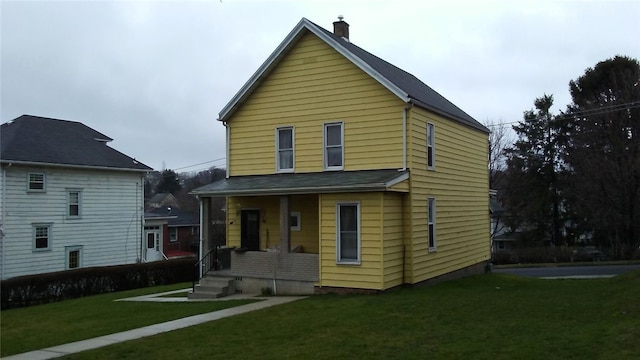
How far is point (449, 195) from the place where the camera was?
20.0 metres

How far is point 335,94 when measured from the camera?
17.8 m

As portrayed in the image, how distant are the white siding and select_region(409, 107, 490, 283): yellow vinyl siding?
2042cm

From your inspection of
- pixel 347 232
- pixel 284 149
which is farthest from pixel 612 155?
pixel 347 232

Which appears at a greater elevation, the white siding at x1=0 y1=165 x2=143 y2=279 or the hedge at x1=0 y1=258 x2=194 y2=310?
the white siding at x1=0 y1=165 x2=143 y2=279

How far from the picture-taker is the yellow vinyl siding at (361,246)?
1530 centimetres

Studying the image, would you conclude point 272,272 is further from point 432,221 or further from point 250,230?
point 432,221

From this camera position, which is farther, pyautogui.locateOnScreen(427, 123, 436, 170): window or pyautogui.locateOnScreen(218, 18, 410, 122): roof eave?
pyautogui.locateOnScreen(427, 123, 436, 170): window

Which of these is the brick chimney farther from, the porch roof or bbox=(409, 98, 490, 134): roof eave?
the porch roof

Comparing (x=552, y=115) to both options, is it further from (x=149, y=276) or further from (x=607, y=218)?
(x=149, y=276)

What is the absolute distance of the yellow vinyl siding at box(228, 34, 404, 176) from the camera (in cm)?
1705

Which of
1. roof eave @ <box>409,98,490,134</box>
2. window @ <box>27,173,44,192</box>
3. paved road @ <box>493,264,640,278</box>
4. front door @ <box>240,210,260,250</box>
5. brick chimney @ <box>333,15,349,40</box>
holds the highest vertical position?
brick chimney @ <box>333,15,349,40</box>

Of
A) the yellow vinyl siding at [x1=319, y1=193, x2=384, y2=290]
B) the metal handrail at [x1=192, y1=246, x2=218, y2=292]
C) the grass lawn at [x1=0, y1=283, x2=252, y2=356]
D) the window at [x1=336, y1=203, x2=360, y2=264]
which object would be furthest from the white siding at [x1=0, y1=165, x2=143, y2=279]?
the window at [x1=336, y1=203, x2=360, y2=264]

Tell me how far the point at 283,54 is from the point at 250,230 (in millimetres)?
6236

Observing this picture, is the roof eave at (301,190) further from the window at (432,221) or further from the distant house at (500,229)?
the distant house at (500,229)
